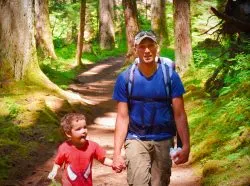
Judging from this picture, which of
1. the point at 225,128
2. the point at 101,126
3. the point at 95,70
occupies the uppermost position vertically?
the point at 95,70

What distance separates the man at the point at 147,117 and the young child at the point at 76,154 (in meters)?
0.38

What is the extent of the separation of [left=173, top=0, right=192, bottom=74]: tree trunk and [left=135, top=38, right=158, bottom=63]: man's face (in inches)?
399

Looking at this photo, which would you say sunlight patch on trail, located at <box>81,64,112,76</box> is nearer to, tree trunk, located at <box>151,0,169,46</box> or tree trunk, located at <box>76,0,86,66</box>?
tree trunk, located at <box>76,0,86,66</box>

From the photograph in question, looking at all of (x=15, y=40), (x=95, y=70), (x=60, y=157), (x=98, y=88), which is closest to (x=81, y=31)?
(x=95, y=70)

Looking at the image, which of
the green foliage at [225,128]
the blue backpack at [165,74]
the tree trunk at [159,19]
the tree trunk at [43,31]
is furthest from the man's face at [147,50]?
the tree trunk at [159,19]

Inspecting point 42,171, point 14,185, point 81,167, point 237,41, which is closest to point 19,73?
point 42,171

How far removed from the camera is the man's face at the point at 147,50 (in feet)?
14.5

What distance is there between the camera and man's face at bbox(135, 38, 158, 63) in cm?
441

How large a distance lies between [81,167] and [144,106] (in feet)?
3.28

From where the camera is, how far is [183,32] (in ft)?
47.2

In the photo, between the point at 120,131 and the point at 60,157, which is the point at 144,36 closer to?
the point at 120,131

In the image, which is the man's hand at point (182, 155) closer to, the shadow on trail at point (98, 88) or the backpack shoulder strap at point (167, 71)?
the backpack shoulder strap at point (167, 71)

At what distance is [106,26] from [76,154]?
97.4 feet

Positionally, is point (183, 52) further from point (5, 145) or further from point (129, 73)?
point (129, 73)
